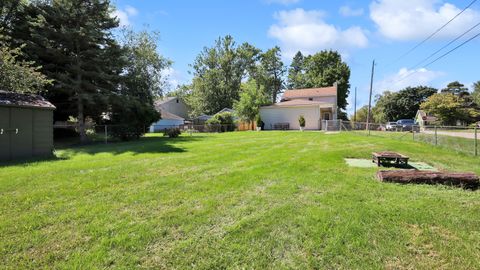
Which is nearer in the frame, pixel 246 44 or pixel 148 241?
pixel 148 241

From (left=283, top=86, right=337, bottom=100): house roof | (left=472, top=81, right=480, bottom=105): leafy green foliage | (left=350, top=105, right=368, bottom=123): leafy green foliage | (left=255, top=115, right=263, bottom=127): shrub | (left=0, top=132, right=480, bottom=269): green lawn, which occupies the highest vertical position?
(left=472, top=81, right=480, bottom=105): leafy green foliage

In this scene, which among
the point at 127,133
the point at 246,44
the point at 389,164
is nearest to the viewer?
the point at 389,164

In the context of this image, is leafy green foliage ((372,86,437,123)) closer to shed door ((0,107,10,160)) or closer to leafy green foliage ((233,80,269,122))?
leafy green foliage ((233,80,269,122))

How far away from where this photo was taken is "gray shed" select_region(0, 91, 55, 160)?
1000 centimetres

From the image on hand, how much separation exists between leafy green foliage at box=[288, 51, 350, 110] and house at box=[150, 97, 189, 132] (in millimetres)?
21450

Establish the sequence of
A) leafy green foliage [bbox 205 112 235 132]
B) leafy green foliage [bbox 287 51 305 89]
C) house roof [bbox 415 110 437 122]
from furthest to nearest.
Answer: leafy green foliage [bbox 287 51 305 89], house roof [bbox 415 110 437 122], leafy green foliage [bbox 205 112 235 132]

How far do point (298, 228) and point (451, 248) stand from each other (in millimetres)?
1764

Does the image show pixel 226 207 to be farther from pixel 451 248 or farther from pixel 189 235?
pixel 451 248

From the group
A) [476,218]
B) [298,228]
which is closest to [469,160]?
[476,218]

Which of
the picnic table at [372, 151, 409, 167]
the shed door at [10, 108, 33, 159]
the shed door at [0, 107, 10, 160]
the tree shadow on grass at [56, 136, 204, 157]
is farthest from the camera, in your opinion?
the tree shadow on grass at [56, 136, 204, 157]

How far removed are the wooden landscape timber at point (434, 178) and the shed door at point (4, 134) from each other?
38.3 feet

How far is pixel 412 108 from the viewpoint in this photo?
57375mm

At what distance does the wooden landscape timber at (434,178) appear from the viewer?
235 inches

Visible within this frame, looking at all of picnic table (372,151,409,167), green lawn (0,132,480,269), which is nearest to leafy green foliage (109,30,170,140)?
green lawn (0,132,480,269)
